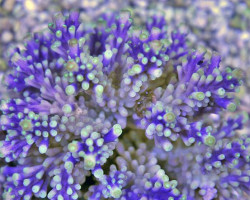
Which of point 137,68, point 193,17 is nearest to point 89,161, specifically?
point 137,68

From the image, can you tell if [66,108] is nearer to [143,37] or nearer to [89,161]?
[89,161]

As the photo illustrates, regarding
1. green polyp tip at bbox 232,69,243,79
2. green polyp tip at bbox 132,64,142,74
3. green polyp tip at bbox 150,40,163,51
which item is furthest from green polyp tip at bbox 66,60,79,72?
green polyp tip at bbox 232,69,243,79

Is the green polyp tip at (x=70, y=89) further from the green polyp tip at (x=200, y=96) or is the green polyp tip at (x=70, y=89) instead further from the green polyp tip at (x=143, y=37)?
the green polyp tip at (x=200, y=96)

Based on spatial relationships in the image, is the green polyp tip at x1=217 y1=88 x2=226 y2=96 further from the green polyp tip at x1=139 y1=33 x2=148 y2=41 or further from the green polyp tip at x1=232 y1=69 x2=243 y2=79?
the green polyp tip at x1=139 y1=33 x2=148 y2=41

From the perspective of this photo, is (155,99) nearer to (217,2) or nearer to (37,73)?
(37,73)

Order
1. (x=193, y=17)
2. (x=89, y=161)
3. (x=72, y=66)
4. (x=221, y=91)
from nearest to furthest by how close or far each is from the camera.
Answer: (x=89, y=161)
(x=72, y=66)
(x=221, y=91)
(x=193, y=17)

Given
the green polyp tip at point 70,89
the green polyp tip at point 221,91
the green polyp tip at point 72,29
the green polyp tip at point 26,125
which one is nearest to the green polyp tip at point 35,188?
the green polyp tip at point 26,125
